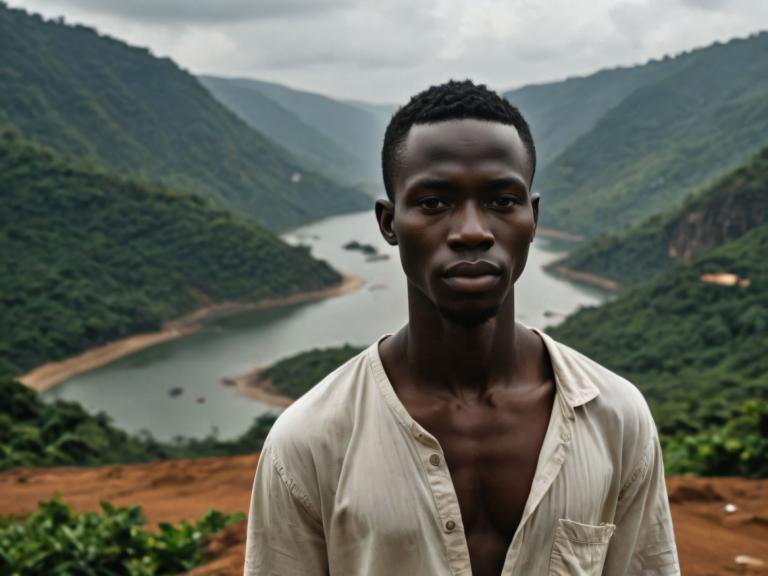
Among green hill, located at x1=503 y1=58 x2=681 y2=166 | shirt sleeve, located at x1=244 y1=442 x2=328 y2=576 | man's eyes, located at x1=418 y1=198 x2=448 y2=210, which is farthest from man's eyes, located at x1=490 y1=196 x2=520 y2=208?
green hill, located at x1=503 y1=58 x2=681 y2=166

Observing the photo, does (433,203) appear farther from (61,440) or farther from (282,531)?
(61,440)

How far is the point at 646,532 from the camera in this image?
1918 millimetres

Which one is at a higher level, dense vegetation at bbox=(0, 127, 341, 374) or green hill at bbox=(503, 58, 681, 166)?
green hill at bbox=(503, 58, 681, 166)

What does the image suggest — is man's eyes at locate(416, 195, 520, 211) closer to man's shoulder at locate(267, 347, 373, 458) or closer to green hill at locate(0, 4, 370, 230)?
man's shoulder at locate(267, 347, 373, 458)

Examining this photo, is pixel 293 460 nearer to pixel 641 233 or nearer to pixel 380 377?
pixel 380 377

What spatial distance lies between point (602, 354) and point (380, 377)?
40.8 m

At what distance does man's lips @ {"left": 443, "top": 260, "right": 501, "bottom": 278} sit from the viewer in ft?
5.67

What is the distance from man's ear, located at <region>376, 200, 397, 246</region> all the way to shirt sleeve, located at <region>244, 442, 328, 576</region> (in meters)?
0.56

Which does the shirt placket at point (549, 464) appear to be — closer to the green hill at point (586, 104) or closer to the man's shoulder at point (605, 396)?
the man's shoulder at point (605, 396)

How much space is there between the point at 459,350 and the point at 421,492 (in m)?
0.33

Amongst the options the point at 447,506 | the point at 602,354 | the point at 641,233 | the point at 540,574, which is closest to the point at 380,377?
the point at 447,506

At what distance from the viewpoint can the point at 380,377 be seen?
1.89 metres

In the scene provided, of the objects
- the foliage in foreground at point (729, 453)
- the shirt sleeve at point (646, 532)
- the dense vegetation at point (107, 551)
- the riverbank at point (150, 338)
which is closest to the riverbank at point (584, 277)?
the riverbank at point (150, 338)

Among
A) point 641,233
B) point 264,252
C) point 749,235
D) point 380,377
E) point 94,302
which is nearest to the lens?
point 380,377
